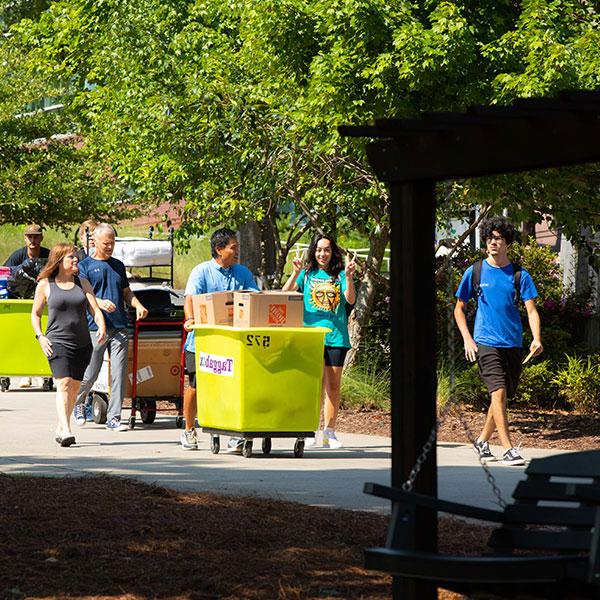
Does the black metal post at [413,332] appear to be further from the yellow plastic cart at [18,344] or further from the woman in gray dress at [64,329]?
the yellow plastic cart at [18,344]

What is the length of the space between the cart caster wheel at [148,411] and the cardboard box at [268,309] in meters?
2.94

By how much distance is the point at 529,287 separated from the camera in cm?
1141

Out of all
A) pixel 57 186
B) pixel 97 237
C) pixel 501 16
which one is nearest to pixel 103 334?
pixel 97 237

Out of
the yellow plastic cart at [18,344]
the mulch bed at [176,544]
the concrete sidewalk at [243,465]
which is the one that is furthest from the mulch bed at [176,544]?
the yellow plastic cart at [18,344]

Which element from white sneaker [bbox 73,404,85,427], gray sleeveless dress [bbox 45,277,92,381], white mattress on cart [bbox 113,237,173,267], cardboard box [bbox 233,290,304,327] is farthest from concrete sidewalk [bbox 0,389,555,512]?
white mattress on cart [bbox 113,237,173,267]

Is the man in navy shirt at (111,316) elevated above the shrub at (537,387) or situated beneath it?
elevated above

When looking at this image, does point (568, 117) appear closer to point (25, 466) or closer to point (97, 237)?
point (25, 466)

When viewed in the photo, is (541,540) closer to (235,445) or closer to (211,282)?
(235,445)

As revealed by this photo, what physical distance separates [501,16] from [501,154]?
9.89 metres

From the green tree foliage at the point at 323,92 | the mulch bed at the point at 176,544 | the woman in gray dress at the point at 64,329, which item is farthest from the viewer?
the green tree foliage at the point at 323,92

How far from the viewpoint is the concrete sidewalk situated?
9758mm

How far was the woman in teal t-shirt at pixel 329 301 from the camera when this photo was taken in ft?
40.1

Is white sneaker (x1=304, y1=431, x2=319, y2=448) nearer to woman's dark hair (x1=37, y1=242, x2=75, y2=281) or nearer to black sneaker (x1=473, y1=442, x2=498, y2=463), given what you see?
black sneaker (x1=473, y1=442, x2=498, y2=463)

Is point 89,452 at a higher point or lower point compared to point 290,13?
lower
